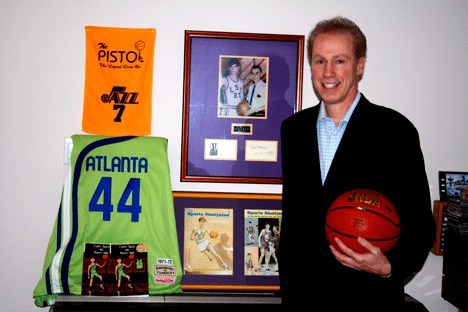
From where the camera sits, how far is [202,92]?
2143 millimetres

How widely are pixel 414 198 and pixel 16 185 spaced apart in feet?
5.69

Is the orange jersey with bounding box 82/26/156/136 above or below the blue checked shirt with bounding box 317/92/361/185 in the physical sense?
above

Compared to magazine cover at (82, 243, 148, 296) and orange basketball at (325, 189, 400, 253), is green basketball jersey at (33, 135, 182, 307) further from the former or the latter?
orange basketball at (325, 189, 400, 253)

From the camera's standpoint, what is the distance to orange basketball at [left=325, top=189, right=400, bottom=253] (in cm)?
132

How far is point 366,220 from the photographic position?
1321mm

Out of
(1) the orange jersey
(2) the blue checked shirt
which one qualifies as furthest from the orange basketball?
(1) the orange jersey

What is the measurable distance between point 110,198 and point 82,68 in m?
0.63

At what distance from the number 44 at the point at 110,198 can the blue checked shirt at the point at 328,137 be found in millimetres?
883

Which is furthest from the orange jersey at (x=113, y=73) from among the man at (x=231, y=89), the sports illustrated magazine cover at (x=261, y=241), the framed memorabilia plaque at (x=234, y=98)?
the sports illustrated magazine cover at (x=261, y=241)

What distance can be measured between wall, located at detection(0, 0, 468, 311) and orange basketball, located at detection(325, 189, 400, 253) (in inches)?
33.8

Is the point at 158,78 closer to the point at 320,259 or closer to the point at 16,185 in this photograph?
the point at 16,185

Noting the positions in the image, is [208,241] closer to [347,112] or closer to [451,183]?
[347,112]

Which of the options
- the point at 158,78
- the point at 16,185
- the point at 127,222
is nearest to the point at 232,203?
the point at 127,222

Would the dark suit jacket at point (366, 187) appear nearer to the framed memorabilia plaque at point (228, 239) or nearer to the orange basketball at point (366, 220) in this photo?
the orange basketball at point (366, 220)
